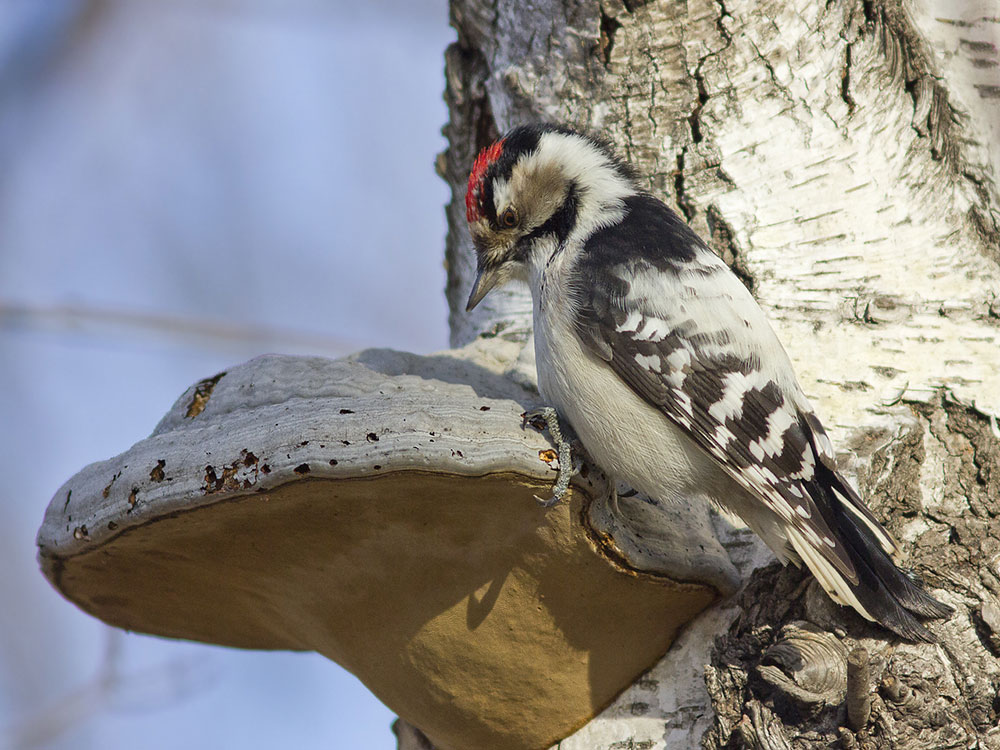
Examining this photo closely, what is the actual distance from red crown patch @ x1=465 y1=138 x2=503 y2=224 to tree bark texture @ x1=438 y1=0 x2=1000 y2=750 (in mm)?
267

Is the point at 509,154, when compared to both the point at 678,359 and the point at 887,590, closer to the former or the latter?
the point at 678,359

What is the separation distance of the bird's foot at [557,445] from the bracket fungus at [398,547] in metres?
0.02

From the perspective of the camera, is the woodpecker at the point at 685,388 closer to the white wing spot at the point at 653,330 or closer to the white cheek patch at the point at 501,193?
the white wing spot at the point at 653,330

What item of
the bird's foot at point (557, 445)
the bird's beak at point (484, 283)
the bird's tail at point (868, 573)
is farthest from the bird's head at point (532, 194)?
the bird's tail at point (868, 573)

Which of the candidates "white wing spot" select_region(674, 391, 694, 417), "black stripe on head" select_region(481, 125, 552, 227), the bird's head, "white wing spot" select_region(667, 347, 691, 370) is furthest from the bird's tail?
"black stripe on head" select_region(481, 125, 552, 227)

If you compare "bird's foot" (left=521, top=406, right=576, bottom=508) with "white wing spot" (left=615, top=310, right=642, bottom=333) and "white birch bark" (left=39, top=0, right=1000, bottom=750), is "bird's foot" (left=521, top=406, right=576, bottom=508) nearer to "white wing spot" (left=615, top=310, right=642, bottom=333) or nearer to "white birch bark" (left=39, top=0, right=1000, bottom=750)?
"white birch bark" (left=39, top=0, right=1000, bottom=750)

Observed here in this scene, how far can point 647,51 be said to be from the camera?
2988 millimetres

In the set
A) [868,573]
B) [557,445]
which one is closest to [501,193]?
[557,445]

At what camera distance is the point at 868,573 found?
2.14 meters

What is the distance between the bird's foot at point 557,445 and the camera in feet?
6.85

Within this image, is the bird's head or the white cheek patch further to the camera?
the white cheek patch

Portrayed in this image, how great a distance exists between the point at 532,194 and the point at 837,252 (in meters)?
0.96

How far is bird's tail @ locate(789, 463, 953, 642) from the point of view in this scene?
208cm

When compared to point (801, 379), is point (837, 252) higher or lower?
higher
